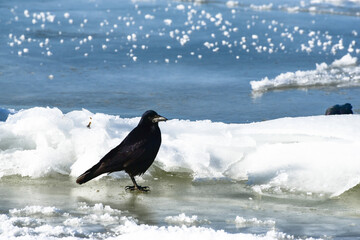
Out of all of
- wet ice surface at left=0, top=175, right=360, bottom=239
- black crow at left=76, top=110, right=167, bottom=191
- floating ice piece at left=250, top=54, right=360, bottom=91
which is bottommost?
wet ice surface at left=0, top=175, right=360, bottom=239

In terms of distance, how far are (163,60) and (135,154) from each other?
904 cm

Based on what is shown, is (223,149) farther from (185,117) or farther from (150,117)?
(185,117)

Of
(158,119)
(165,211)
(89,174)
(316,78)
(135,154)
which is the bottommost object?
(165,211)

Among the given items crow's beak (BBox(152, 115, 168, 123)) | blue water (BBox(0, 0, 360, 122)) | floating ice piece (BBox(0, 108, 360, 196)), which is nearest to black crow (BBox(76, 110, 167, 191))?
crow's beak (BBox(152, 115, 168, 123))

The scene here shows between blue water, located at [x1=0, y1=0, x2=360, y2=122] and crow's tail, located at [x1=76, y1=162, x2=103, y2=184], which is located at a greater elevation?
blue water, located at [x1=0, y1=0, x2=360, y2=122]

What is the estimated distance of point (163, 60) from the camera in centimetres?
1459

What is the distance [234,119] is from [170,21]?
1051cm

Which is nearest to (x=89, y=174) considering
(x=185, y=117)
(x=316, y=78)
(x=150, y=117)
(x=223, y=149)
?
(x=150, y=117)

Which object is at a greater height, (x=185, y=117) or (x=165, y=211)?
(x=185, y=117)

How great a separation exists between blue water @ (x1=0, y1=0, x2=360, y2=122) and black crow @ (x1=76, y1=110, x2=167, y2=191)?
4292mm

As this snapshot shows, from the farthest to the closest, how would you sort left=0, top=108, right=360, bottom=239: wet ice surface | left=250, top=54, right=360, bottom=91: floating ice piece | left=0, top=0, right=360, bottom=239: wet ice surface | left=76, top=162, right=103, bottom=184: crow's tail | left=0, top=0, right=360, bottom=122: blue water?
left=250, top=54, right=360, bottom=91: floating ice piece → left=0, top=0, right=360, bottom=122: blue water → left=76, top=162, right=103, bottom=184: crow's tail → left=0, top=0, right=360, bottom=239: wet ice surface → left=0, top=108, right=360, bottom=239: wet ice surface

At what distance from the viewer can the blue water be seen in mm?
11000

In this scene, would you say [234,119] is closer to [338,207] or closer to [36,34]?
[338,207]

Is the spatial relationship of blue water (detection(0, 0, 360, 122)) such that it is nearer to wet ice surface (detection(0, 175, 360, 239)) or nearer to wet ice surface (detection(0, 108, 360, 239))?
wet ice surface (detection(0, 108, 360, 239))
